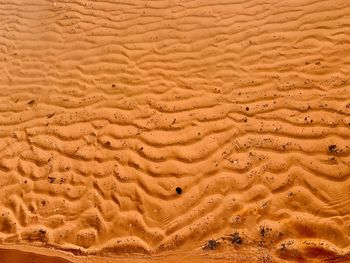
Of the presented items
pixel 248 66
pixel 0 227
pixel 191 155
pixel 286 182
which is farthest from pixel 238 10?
pixel 0 227

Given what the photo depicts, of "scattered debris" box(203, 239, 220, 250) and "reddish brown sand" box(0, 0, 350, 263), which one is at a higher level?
"reddish brown sand" box(0, 0, 350, 263)

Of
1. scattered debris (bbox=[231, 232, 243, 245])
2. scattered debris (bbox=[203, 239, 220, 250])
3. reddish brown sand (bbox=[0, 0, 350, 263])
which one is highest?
reddish brown sand (bbox=[0, 0, 350, 263])

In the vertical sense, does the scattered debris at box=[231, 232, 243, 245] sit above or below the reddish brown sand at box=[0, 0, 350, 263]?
below

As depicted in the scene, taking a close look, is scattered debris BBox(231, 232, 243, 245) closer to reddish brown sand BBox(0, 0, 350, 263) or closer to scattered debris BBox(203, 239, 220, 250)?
reddish brown sand BBox(0, 0, 350, 263)

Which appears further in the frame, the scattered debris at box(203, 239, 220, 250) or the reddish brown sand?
the reddish brown sand

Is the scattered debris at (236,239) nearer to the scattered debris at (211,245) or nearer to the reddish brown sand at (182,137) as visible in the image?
the reddish brown sand at (182,137)

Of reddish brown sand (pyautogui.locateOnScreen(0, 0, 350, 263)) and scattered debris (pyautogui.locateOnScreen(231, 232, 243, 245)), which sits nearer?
scattered debris (pyautogui.locateOnScreen(231, 232, 243, 245))

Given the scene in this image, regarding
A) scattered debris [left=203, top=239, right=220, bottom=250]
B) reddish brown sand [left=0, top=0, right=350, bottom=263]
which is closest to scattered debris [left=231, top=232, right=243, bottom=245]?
reddish brown sand [left=0, top=0, right=350, bottom=263]

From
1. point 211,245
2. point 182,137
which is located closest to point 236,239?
point 211,245

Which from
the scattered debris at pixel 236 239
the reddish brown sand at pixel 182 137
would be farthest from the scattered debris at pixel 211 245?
the scattered debris at pixel 236 239
